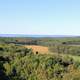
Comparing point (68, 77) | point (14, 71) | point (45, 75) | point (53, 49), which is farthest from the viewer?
point (53, 49)

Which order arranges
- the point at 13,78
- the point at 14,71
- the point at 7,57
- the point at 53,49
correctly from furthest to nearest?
the point at 53,49 < the point at 7,57 < the point at 14,71 < the point at 13,78

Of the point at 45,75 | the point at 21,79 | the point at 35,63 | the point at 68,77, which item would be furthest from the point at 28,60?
the point at 68,77

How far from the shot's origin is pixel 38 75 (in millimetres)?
30406

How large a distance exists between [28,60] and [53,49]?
42.0 metres

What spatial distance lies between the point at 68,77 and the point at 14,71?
414 inches

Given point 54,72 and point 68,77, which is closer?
point 68,77

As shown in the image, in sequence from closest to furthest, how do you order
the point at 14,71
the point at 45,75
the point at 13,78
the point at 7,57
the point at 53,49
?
the point at 45,75 → the point at 13,78 → the point at 14,71 → the point at 7,57 → the point at 53,49

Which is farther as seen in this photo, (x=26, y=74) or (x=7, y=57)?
(x=7, y=57)

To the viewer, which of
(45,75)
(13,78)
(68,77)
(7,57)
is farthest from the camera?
(7,57)

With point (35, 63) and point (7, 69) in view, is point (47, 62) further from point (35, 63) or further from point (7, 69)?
point (7, 69)

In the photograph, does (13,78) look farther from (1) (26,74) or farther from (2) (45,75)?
(2) (45,75)

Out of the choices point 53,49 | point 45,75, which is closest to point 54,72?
point 45,75

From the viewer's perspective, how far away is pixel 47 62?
116 feet

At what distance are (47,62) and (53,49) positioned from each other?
41.8m
